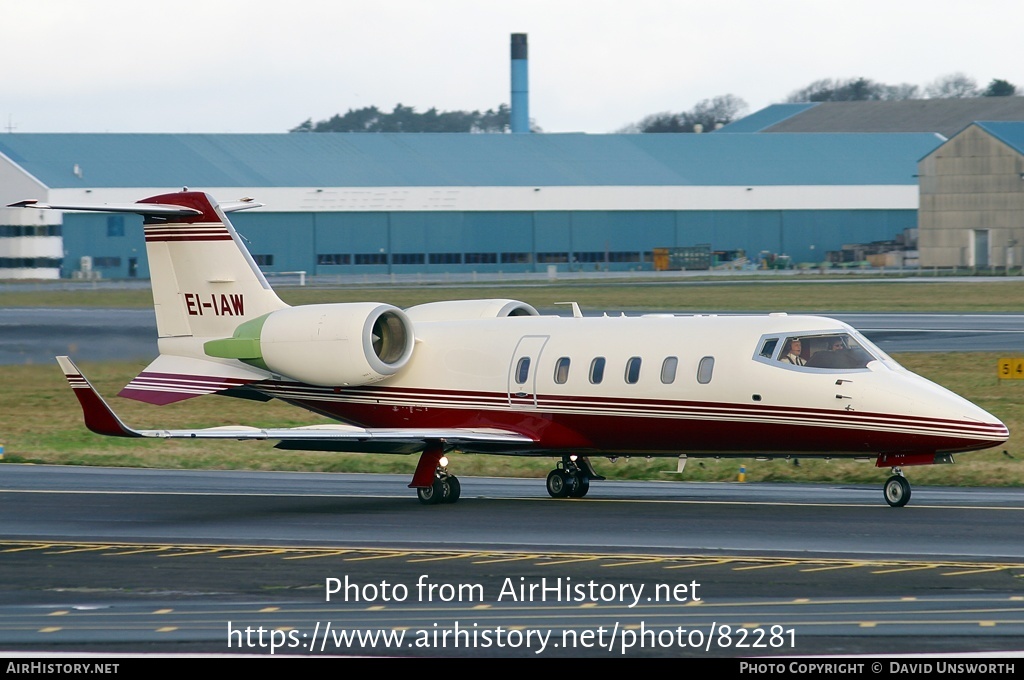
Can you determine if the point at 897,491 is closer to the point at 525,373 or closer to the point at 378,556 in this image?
the point at 525,373

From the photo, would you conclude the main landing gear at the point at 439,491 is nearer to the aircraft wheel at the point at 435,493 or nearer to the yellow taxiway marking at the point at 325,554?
the aircraft wheel at the point at 435,493

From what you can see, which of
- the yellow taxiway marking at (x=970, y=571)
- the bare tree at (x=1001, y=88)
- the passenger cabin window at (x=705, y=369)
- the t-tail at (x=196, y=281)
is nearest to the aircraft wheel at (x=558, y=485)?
the passenger cabin window at (x=705, y=369)

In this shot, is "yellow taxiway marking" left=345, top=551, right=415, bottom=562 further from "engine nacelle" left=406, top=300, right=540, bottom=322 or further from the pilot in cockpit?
"engine nacelle" left=406, top=300, right=540, bottom=322

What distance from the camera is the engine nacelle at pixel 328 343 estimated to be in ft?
79.6

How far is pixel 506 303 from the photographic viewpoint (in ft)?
91.5

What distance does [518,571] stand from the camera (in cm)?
1708

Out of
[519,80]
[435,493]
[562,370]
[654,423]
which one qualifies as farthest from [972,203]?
[435,493]

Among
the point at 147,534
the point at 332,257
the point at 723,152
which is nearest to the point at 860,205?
the point at 723,152

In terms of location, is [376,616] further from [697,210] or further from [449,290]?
[697,210]

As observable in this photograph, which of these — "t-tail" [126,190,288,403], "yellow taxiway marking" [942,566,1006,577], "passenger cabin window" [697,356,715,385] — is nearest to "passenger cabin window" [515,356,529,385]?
"passenger cabin window" [697,356,715,385]

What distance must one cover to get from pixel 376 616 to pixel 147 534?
706 cm

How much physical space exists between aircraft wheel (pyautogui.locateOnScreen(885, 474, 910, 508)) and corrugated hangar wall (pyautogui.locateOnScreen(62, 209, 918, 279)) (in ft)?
270

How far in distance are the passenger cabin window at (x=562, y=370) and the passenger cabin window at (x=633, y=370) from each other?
1.09m

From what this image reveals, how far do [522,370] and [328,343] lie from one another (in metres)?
3.22
